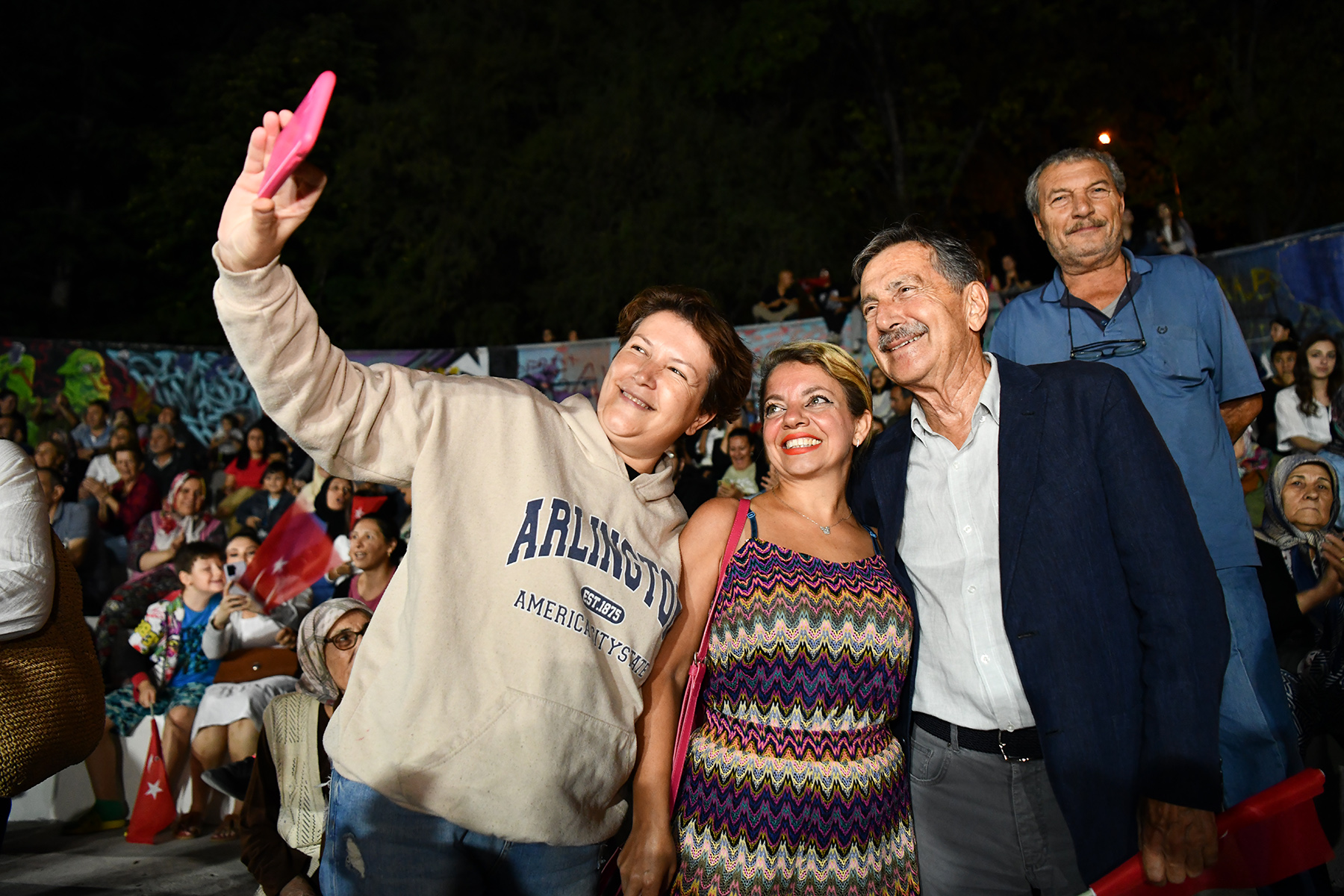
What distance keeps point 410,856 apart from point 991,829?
1.34 meters

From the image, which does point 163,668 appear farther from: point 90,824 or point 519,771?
point 519,771

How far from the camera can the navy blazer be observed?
2.03 m

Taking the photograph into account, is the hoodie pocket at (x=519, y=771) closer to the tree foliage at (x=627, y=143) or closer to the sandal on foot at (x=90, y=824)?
the sandal on foot at (x=90, y=824)

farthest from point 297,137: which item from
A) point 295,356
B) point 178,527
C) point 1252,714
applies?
point 178,527

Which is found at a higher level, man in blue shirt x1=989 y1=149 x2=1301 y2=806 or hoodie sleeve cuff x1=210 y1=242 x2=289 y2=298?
hoodie sleeve cuff x1=210 y1=242 x2=289 y2=298

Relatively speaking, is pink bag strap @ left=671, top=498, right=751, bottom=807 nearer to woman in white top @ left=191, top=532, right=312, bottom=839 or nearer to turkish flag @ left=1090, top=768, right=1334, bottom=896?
turkish flag @ left=1090, top=768, right=1334, bottom=896

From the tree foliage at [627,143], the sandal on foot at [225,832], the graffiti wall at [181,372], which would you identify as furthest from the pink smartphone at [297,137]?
the tree foliage at [627,143]

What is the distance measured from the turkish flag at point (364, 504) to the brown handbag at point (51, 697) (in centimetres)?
455

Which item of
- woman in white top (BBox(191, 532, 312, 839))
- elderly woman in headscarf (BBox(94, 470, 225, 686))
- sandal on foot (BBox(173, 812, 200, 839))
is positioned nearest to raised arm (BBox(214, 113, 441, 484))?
woman in white top (BBox(191, 532, 312, 839))

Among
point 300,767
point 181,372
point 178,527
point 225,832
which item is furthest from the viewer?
point 181,372

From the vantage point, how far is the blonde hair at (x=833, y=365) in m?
2.77

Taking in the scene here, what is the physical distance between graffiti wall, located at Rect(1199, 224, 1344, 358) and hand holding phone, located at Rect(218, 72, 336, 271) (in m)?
8.43

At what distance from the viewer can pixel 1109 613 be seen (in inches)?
84.1

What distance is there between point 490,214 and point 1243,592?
18739 mm
